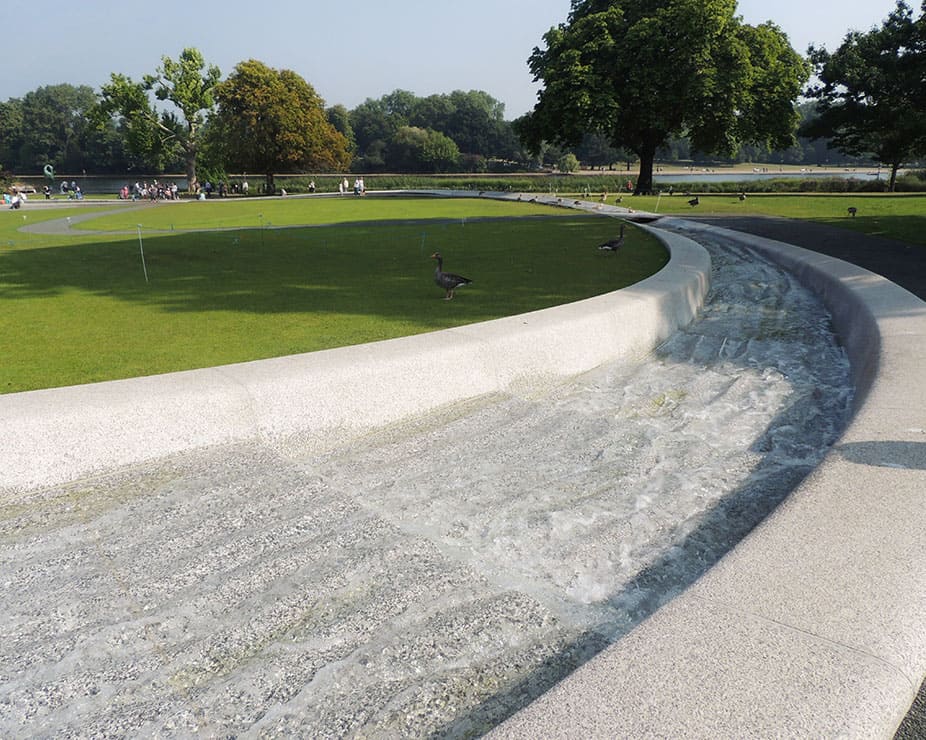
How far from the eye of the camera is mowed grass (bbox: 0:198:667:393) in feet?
24.6

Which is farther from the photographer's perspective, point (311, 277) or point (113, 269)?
point (113, 269)

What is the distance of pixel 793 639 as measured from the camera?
8.96ft

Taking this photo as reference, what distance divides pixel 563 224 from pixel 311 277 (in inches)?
501

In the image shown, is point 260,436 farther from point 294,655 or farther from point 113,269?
point 113,269

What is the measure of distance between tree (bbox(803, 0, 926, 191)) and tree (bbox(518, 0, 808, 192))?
1039 centimetres

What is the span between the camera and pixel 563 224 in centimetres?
2302

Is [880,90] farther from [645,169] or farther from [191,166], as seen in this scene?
[191,166]

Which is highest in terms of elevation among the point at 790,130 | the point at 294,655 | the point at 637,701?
the point at 790,130

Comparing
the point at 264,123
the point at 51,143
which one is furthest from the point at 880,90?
the point at 51,143

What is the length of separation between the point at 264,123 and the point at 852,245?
5448 centimetres

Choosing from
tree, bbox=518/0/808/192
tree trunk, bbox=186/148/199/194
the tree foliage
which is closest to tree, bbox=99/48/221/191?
tree trunk, bbox=186/148/199/194

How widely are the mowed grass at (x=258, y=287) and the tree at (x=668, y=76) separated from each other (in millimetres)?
19124

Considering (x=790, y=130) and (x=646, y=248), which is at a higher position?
(x=790, y=130)

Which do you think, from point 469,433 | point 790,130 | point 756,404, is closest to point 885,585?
point 469,433
